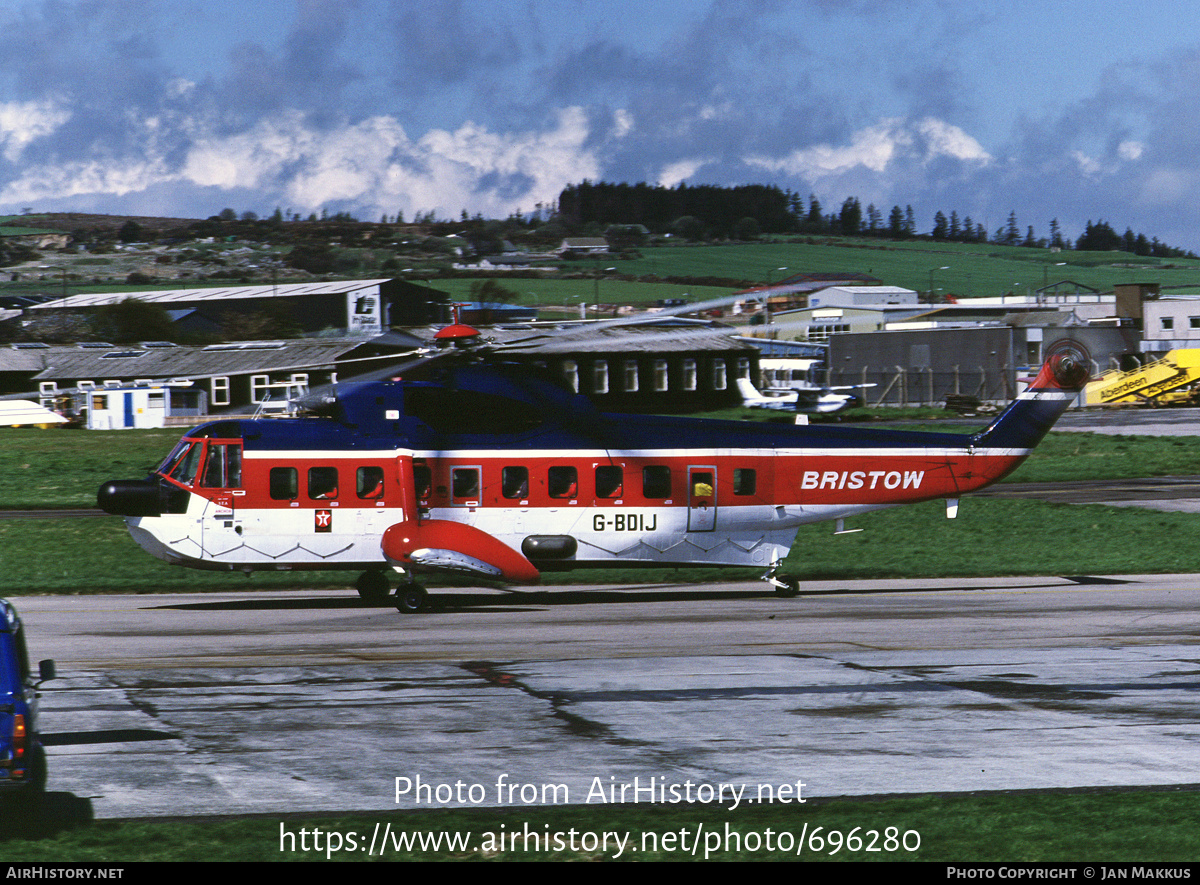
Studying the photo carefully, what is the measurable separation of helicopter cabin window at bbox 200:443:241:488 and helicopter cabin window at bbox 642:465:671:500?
713 centimetres

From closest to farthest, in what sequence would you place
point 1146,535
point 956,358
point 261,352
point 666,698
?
1. point 666,698
2. point 1146,535
3. point 261,352
4. point 956,358

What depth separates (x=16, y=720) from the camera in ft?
25.8

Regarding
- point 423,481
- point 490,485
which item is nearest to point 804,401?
point 490,485

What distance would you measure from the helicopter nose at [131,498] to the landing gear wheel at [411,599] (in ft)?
14.3

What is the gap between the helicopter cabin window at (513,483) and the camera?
22.2m

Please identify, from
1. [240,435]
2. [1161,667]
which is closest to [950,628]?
[1161,667]

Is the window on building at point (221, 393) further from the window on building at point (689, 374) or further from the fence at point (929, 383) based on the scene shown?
the fence at point (929, 383)

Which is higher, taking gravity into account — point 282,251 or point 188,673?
point 282,251

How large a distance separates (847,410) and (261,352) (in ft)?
113

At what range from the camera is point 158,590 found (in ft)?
80.4

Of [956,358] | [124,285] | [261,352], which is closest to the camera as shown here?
[261,352]

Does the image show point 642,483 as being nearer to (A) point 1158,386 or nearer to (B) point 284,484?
(B) point 284,484

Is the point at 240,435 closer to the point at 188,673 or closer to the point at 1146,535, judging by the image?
the point at 188,673

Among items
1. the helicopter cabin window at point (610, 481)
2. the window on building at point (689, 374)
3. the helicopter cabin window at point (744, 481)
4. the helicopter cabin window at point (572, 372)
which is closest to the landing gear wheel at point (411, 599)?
the helicopter cabin window at point (610, 481)
